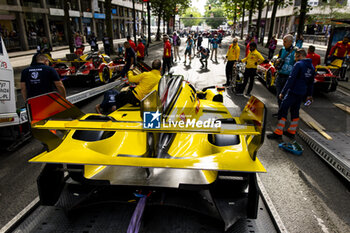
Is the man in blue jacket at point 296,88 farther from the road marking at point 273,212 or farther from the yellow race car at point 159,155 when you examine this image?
the yellow race car at point 159,155

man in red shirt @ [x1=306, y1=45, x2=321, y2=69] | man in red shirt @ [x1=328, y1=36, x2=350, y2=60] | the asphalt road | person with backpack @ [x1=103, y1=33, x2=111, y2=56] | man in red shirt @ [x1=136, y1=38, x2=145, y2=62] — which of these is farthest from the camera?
person with backpack @ [x1=103, y1=33, x2=111, y2=56]

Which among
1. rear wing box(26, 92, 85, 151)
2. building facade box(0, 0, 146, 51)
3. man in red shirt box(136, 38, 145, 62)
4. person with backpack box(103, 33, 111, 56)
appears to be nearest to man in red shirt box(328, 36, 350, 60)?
man in red shirt box(136, 38, 145, 62)

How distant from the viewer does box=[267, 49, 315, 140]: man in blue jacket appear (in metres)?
4.90

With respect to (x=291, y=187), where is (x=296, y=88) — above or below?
above

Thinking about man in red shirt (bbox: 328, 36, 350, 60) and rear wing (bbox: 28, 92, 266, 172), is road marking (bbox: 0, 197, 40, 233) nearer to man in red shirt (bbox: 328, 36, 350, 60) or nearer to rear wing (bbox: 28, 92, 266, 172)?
rear wing (bbox: 28, 92, 266, 172)

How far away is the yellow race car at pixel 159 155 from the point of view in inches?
88.7

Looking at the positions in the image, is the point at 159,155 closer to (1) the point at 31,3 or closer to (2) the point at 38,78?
(2) the point at 38,78

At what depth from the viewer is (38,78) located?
14.3 ft

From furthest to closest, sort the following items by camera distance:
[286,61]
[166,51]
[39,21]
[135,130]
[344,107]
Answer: [39,21]
[166,51]
[344,107]
[286,61]
[135,130]

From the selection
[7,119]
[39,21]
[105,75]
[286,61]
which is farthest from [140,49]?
[39,21]

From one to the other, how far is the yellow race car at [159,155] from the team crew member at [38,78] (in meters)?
1.80

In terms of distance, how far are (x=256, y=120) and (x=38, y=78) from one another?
4036 mm

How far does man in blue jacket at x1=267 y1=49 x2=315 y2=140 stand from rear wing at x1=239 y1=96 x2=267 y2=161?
2933 mm

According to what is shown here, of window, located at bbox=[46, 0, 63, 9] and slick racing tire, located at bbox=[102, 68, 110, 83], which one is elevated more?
window, located at bbox=[46, 0, 63, 9]
